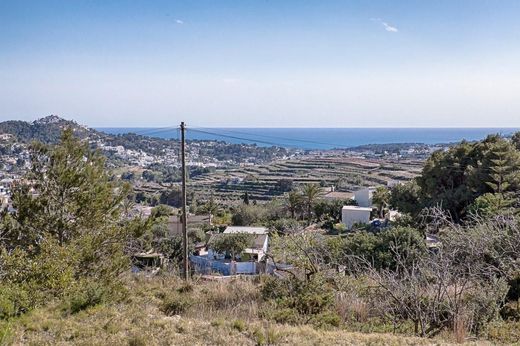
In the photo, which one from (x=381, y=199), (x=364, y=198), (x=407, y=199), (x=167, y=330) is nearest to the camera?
(x=167, y=330)

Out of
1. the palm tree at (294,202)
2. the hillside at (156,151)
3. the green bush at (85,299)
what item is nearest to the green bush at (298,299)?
the green bush at (85,299)

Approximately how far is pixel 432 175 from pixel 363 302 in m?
16.8

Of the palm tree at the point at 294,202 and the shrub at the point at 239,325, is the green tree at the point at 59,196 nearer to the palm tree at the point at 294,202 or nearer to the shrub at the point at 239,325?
the shrub at the point at 239,325

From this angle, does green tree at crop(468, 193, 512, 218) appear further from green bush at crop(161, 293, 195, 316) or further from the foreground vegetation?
green bush at crop(161, 293, 195, 316)

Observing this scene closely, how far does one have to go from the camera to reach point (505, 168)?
57.4ft

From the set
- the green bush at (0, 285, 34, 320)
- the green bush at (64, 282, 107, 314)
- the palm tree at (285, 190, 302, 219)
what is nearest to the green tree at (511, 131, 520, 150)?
the palm tree at (285, 190, 302, 219)

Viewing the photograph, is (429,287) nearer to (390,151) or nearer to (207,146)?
(390,151)

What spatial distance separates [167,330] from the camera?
4.74 m

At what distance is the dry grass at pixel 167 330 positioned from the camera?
4453 millimetres

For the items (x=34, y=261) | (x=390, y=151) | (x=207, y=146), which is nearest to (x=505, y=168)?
(x=34, y=261)

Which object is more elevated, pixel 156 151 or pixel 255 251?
pixel 156 151

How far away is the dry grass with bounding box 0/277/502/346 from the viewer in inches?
175

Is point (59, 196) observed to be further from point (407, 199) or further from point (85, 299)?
point (407, 199)

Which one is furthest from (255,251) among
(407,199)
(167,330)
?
(167,330)
